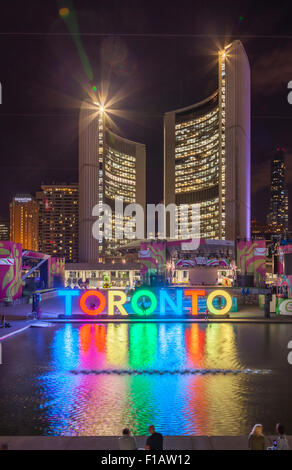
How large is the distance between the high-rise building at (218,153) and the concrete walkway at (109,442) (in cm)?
9640

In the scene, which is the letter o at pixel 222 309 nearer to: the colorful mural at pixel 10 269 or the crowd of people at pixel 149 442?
the colorful mural at pixel 10 269

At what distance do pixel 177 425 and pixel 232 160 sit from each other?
102 metres

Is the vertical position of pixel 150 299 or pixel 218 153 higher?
pixel 218 153

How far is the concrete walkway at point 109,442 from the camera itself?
8031 millimetres

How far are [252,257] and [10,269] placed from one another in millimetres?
42964

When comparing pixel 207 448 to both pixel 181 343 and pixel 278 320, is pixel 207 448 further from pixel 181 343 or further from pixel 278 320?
pixel 278 320

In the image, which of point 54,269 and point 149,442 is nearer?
point 149,442

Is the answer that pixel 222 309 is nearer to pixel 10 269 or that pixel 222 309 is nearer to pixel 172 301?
pixel 172 301

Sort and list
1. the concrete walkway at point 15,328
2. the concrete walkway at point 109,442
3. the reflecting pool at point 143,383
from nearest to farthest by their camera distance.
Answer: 1. the concrete walkway at point 109,442
2. the reflecting pool at point 143,383
3. the concrete walkway at point 15,328

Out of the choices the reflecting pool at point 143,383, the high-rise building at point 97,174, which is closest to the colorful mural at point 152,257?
the reflecting pool at point 143,383

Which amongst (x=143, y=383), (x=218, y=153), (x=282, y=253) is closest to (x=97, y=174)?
(x=218, y=153)

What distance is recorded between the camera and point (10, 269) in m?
35.2

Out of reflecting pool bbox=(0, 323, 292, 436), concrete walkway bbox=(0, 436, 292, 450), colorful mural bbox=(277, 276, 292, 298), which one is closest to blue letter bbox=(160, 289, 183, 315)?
reflecting pool bbox=(0, 323, 292, 436)
